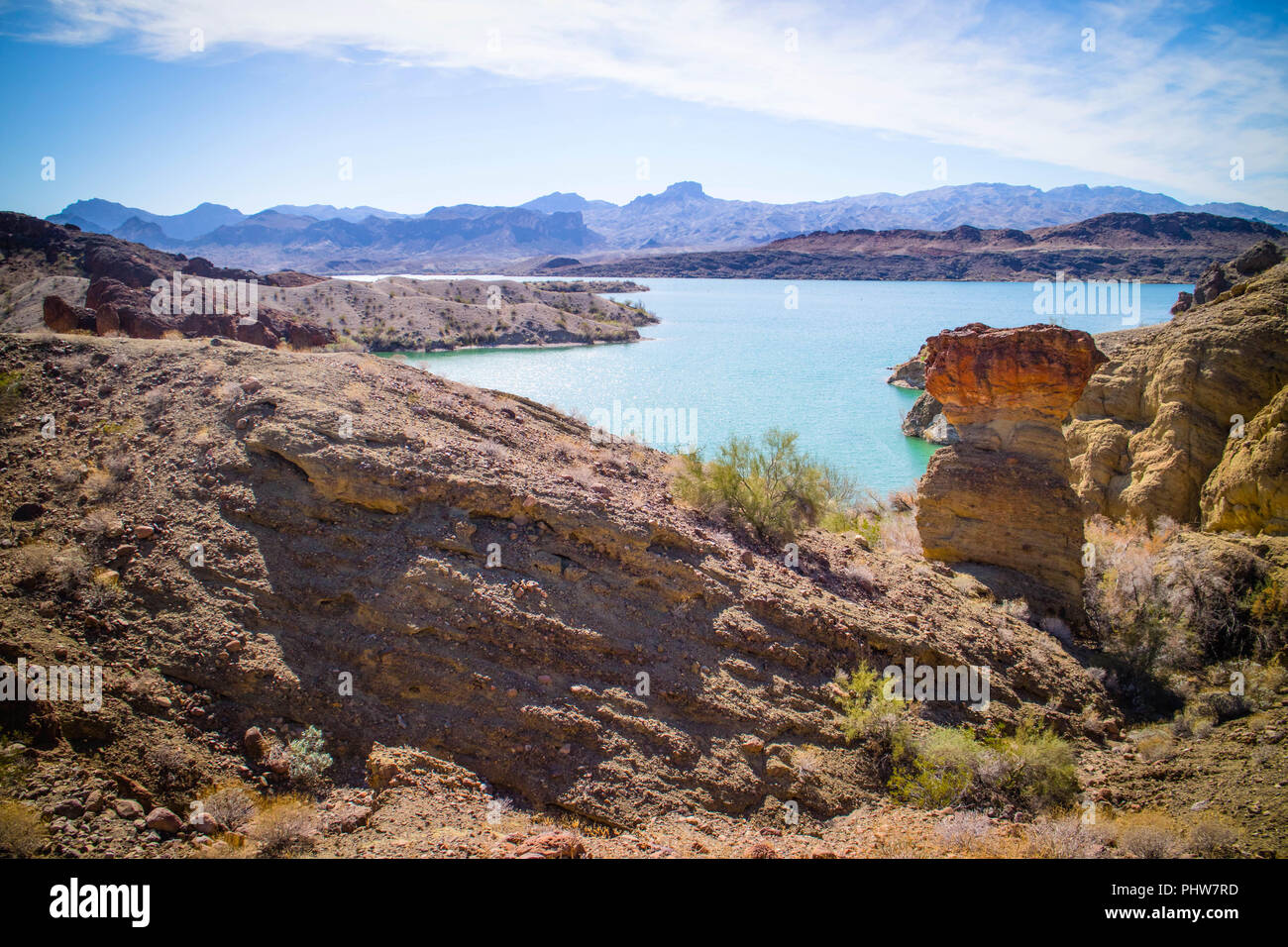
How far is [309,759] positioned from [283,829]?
88 centimetres

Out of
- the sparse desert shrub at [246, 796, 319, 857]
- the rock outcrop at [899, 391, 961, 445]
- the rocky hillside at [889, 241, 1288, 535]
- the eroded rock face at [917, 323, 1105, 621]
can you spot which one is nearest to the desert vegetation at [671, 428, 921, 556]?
the eroded rock face at [917, 323, 1105, 621]

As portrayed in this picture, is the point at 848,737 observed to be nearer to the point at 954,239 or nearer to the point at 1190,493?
the point at 1190,493

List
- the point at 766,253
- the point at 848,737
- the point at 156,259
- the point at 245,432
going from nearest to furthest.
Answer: the point at 848,737 < the point at 245,432 < the point at 156,259 < the point at 766,253

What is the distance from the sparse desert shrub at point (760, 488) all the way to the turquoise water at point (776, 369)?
Result: 822 centimetres

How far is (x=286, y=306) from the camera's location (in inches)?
2511

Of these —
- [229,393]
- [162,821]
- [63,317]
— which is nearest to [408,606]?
[162,821]

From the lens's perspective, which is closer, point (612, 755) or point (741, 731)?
point (612, 755)

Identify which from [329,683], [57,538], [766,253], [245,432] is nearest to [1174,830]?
[329,683]

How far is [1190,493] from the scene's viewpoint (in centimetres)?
1356

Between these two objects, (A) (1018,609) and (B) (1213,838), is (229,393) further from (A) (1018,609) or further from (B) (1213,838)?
(A) (1018,609)

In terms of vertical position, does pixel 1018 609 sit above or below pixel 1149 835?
above

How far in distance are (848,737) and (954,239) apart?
20103cm

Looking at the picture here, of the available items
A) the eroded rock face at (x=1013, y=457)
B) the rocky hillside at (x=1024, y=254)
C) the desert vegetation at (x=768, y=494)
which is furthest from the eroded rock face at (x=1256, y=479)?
the rocky hillside at (x=1024, y=254)

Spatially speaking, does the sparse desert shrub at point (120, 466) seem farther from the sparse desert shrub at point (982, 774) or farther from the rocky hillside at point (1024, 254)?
the rocky hillside at point (1024, 254)
